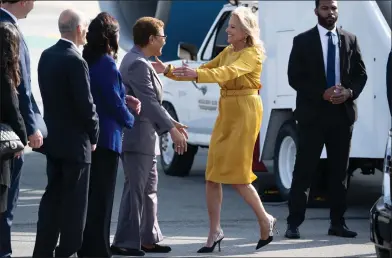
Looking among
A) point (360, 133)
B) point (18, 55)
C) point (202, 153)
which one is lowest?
point (202, 153)

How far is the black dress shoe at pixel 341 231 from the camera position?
990cm

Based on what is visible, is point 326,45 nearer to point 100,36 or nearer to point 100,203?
point 100,36

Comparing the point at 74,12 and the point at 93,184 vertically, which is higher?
the point at 74,12

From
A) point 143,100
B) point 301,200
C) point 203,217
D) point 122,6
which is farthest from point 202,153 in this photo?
point 143,100

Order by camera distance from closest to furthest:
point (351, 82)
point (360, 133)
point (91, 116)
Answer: point (91, 116), point (351, 82), point (360, 133)

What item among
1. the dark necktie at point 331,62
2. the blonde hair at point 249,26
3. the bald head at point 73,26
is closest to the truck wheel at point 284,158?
the dark necktie at point 331,62

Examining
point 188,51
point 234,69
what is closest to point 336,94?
point 234,69

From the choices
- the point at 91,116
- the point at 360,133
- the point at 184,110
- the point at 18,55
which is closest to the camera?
the point at 18,55

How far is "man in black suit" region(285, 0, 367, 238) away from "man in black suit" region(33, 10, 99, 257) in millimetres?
2355

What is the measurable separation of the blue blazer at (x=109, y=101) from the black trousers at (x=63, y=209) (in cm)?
39

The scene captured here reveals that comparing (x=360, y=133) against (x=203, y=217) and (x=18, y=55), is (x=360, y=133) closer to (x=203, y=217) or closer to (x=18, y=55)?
(x=203, y=217)

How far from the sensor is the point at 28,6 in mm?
7812

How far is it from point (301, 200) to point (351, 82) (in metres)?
1.03

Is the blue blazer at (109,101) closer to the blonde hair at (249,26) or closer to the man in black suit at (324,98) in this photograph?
the blonde hair at (249,26)
